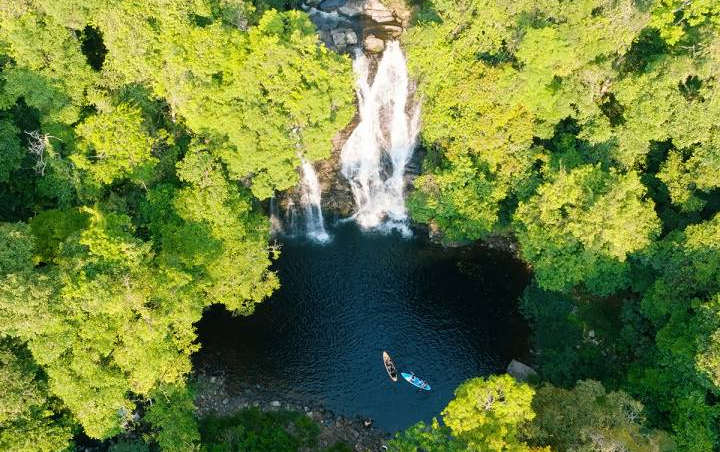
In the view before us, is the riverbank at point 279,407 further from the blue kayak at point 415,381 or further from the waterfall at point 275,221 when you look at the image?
the waterfall at point 275,221

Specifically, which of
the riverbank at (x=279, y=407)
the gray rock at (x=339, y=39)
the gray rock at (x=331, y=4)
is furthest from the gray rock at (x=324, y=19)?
the riverbank at (x=279, y=407)

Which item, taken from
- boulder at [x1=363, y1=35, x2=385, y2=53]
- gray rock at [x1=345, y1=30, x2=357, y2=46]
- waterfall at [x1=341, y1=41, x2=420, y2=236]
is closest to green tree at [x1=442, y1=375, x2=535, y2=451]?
waterfall at [x1=341, y1=41, x2=420, y2=236]

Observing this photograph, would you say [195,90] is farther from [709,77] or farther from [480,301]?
[709,77]

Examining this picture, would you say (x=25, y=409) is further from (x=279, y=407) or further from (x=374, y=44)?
(x=374, y=44)

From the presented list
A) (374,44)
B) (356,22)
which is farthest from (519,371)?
(356,22)

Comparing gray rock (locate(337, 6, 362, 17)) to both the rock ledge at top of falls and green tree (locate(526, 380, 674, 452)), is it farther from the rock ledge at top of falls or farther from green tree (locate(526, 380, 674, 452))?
green tree (locate(526, 380, 674, 452))

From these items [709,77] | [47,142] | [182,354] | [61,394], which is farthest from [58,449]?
[709,77]

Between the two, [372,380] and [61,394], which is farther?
[372,380]
